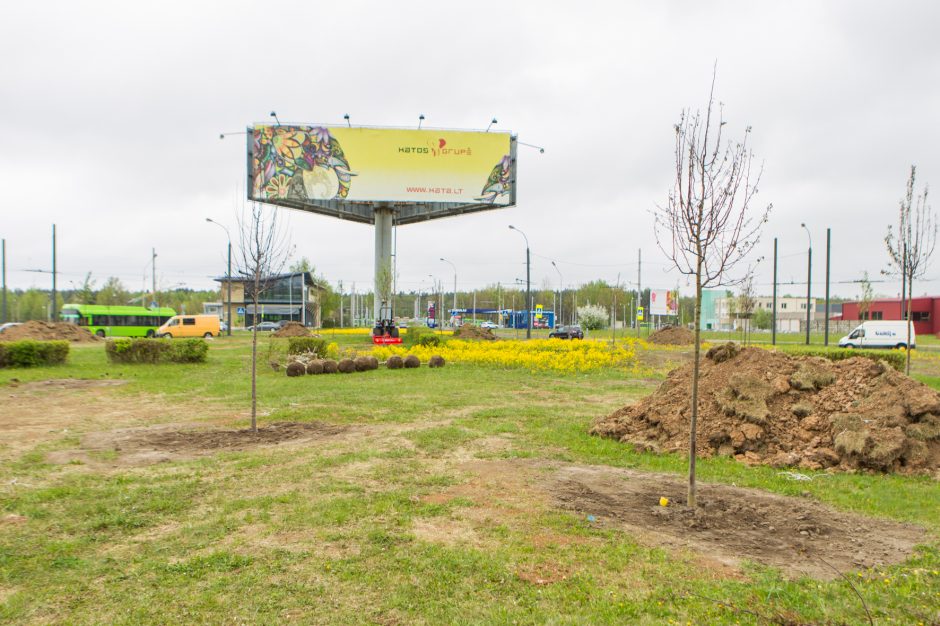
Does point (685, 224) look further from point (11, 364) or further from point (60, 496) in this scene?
point (11, 364)

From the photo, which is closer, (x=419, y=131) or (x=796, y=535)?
(x=796, y=535)

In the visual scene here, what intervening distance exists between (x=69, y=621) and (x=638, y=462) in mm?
6844

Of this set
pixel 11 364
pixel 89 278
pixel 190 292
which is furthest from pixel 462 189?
pixel 190 292

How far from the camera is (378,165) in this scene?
39250 mm

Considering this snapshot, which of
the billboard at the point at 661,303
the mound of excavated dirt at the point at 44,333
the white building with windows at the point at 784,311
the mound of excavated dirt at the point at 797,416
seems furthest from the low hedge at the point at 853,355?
the white building with windows at the point at 784,311

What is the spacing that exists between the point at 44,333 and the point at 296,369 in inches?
974

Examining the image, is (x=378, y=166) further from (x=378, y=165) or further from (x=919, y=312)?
(x=919, y=312)

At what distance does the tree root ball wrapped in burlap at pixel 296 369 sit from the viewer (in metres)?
19.3

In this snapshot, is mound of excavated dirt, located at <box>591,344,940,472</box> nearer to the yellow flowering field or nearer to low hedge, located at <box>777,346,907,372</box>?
low hedge, located at <box>777,346,907,372</box>

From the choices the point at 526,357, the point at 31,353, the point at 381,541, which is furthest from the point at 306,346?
the point at 381,541

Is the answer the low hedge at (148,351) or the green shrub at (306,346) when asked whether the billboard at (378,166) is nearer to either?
the low hedge at (148,351)

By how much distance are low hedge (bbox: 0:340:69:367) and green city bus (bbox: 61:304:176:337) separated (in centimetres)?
2772

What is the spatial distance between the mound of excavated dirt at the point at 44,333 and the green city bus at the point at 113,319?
879 cm

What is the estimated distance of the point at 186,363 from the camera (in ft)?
75.9
